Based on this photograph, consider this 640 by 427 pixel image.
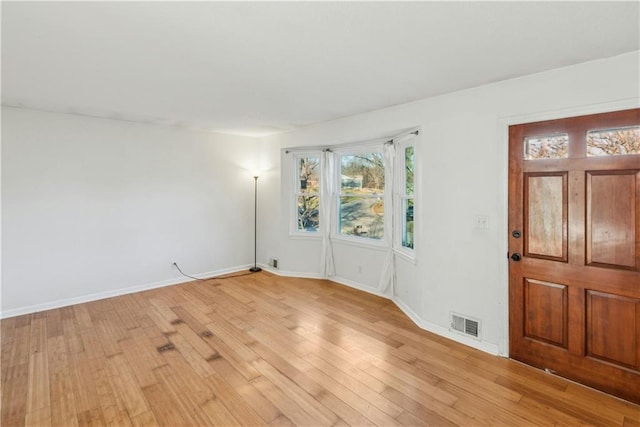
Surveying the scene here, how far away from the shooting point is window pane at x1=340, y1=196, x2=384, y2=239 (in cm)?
454

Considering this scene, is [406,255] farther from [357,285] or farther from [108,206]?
[108,206]

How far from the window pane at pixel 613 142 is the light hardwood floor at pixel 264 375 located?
5.84 ft

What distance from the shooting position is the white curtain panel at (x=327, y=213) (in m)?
4.95

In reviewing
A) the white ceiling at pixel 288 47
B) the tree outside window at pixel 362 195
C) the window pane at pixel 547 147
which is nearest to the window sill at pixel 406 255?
the tree outside window at pixel 362 195

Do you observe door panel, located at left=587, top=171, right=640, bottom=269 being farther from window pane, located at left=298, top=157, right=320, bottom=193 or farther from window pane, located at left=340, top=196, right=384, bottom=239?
window pane, located at left=298, top=157, right=320, bottom=193

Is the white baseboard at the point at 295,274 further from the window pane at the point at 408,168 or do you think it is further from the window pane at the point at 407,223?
the window pane at the point at 408,168

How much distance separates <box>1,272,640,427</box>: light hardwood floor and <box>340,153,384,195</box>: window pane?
180 cm

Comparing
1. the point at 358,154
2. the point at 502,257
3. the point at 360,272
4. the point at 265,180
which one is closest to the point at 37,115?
the point at 265,180

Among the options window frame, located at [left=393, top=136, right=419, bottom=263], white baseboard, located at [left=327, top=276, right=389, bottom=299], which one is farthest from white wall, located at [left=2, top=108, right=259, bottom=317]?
window frame, located at [left=393, top=136, right=419, bottom=263]

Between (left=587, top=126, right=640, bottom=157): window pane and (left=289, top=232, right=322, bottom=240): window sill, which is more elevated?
(left=587, top=126, right=640, bottom=157): window pane

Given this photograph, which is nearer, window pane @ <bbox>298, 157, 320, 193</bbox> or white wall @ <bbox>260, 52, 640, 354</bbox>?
white wall @ <bbox>260, 52, 640, 354</bbox>

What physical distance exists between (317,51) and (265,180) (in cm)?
362

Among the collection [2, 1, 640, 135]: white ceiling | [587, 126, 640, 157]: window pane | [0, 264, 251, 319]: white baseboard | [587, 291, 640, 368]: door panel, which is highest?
[2, 1, 640, 135]: white ceiling

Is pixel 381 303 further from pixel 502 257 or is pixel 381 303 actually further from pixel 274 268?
pixel 274 268
